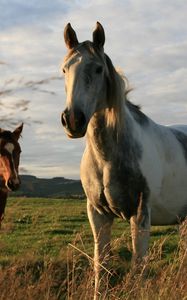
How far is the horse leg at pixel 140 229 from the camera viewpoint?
5.42 metres

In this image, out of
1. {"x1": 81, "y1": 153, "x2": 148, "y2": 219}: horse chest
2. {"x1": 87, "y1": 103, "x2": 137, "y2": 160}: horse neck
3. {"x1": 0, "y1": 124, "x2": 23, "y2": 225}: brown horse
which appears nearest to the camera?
{"x1": 81, "y1": 153, "x2": 148, "y2": 219}: horse chest

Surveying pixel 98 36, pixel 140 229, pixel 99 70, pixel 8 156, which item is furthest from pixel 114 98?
pixel 8 156

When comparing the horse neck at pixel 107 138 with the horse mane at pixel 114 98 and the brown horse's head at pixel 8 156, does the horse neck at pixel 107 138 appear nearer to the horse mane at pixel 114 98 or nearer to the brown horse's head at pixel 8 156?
the horse mane at pixel 114 98

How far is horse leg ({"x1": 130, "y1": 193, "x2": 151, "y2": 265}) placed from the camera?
5.42 meters

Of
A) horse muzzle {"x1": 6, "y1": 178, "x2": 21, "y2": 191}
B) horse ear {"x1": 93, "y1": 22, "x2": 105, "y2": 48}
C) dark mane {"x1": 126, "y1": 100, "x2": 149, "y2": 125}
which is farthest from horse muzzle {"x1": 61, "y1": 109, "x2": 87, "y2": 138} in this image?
horse muzzle {"x1": 6, "y1": 178, "x2": 21, "y2": 191}

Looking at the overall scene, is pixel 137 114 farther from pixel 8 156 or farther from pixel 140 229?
pixel 8 156

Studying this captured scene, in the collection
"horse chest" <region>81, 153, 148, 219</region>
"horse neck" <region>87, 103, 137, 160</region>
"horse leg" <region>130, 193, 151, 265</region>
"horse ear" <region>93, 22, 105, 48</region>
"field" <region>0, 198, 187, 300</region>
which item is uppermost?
"horse ear" <region>93, 22, 105, 48</region>

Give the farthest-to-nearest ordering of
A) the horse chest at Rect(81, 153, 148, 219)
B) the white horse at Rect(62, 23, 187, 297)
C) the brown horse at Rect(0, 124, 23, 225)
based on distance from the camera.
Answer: the brown horse at Rect(0, 124, 23, 225) < the horse chest at Rect(81, 153, 148, 219) < the white horse at Rect(62, 23, 187, 297)

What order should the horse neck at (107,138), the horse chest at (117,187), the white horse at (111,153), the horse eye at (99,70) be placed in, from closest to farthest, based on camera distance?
1. the white horse at (111,153)
2. the horse eye at (99,70)
3. the horse chest at (117,187)
4. the horse neck at (107,138)

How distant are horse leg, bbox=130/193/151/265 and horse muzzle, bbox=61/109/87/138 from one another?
1130mm

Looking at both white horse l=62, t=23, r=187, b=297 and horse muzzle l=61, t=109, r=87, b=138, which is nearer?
horse muzzle l=61, t=109, r=87, b=138

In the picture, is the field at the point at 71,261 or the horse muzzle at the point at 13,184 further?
the horse muzzle at the point at 13,184

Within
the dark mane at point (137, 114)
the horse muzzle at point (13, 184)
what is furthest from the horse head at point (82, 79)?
the horse muzzle at point (13, 184)

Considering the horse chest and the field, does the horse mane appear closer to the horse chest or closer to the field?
the horse chest
